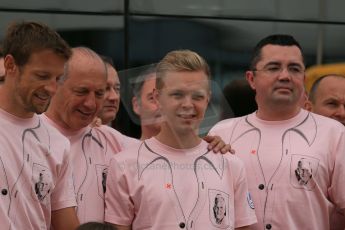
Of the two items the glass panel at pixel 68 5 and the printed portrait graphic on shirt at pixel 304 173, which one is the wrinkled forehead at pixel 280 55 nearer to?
the printed portrait graphic on shirt at pixel 304 173

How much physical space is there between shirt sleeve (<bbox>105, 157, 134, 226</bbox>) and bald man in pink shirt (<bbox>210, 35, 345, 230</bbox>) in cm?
54

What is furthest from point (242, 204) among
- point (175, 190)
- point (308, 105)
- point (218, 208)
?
point (308, 105)

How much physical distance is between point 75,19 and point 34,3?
269mm

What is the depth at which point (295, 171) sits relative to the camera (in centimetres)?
369

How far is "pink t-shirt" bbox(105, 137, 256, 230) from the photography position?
341 centimetres

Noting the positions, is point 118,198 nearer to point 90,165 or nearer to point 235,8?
point 90,165

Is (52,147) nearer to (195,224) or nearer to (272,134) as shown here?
(195,224)

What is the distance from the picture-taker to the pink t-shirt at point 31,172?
10.2 feet

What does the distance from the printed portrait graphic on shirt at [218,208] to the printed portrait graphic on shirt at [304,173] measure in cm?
36

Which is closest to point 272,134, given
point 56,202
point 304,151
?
point 304,151

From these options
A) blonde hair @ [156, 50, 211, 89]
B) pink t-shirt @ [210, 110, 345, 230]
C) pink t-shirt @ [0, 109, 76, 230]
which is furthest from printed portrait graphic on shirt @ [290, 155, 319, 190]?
pink t-shirt @ [0, 109, 76, 230]

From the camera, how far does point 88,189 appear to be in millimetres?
3531

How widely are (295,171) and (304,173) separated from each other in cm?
4

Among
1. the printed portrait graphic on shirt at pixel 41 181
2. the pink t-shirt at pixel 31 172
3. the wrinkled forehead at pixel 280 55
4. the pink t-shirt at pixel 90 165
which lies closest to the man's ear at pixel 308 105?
the wrinkled forehead at pixel 280 55
